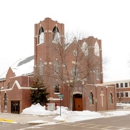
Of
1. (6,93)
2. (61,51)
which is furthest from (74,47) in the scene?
(6,93)

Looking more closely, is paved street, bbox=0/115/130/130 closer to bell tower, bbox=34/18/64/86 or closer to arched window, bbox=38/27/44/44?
bell tower, bbox=34/18/64/86

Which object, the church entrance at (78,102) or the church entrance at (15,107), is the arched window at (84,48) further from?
the church entrance at (15,107)

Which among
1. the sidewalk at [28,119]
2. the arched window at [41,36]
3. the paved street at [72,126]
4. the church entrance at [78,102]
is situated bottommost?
the sidewalk at [28,119]

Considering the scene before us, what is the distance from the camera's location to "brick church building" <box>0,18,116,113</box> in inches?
1278

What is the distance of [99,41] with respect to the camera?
5038cm

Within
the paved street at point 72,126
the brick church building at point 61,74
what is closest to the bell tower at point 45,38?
the brick church building at point 61,74

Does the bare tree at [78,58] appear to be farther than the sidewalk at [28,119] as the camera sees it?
Yes

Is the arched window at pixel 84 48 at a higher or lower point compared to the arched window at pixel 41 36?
lower

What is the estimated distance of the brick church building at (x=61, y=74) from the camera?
32.5 meters

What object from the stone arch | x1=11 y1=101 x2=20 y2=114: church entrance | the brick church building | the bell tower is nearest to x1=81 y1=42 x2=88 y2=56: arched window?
the brick church building

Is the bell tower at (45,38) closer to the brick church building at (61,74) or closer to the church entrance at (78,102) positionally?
the brick church building at (61,74)

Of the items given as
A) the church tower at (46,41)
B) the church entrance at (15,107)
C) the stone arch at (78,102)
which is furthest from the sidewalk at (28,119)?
the stone arch at (78,102)

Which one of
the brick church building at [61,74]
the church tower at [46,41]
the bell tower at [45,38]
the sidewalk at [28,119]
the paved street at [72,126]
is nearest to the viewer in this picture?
the paved street at [72,126]

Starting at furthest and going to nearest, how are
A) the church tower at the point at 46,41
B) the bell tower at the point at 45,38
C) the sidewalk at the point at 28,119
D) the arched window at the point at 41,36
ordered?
1. the arched window at the point at 41,36
2. the bell tower at the point at 45,38
3. the church tower at the point at 46,41
4. the sidewalk at the point at 28,119
